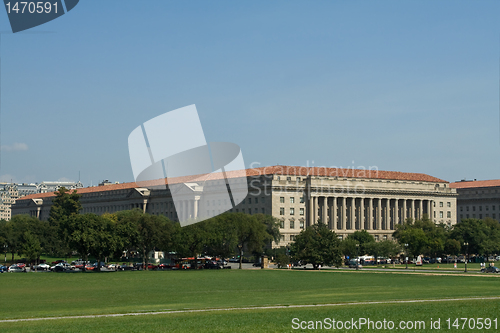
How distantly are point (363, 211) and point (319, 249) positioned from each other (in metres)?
76.7

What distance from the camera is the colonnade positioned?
532 feet

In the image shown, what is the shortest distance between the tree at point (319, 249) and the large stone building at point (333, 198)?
4960cm

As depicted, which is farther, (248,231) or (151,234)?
(248,231)

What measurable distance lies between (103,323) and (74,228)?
65.9 m

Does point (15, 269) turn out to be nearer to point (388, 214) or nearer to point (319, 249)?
point (319, 249)

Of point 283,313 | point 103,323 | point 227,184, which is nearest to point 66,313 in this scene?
point 103,323

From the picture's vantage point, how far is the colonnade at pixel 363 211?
162m

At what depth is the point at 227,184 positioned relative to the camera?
162 metres

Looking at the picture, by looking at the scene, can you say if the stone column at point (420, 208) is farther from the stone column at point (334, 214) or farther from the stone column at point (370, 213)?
the stone column at point (334, 214)

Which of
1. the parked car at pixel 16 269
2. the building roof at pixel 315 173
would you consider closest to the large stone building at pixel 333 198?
the building roof at pixel 315 173

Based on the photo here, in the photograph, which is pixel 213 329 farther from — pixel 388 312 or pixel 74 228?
pixel 74 228

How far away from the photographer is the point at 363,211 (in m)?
169

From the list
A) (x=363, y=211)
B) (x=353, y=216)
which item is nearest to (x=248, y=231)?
(x=353, y=216)

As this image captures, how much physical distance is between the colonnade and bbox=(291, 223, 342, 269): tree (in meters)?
60.0
